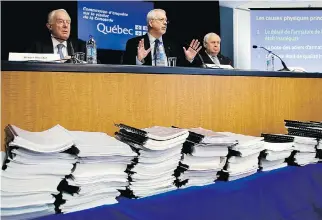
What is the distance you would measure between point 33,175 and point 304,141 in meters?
1.05

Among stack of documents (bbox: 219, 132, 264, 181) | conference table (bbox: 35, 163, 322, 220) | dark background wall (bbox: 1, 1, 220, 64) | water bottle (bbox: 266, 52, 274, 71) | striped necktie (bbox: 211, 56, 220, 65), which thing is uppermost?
dark background wall (bbox: 1, 1, 220, 64)

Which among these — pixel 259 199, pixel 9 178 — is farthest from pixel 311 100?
pixel 9 178

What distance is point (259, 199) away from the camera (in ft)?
4.06

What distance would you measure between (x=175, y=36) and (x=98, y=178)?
18.0ft

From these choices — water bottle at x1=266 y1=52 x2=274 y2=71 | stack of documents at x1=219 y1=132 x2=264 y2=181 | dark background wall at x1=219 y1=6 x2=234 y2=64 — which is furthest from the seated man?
dark background wall at x1=219 y1=6 x2=234 y2=64

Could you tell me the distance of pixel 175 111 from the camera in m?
1.46

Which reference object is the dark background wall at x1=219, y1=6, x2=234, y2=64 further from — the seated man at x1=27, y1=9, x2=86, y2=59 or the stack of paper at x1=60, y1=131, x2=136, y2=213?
the stack of paper at x1=60, y1=131, x2=136, y2=213

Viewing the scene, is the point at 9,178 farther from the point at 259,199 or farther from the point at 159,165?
the point at 259,199

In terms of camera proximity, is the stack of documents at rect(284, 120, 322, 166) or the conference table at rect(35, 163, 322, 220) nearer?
the conference table at rect(35, 163, 322, 220)

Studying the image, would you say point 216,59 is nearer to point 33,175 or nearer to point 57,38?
point 57,38

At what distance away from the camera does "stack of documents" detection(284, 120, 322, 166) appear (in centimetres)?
150

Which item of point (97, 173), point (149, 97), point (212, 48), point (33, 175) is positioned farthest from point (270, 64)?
point (33, 175)

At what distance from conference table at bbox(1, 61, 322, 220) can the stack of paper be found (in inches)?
1.1

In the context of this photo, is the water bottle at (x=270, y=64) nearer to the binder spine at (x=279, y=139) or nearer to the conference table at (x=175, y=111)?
the conference table at (x=175, y=111)
